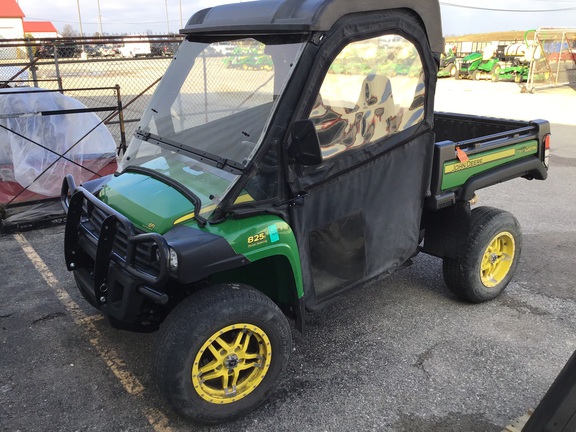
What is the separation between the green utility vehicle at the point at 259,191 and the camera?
111 inches

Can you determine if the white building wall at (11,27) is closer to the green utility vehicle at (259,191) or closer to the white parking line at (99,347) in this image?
the white parking line at (99,347)

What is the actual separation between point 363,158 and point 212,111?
43.1 inches

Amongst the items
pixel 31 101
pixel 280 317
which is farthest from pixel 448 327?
pixel 31 101

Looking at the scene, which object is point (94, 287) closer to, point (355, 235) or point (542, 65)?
point (355, 235)

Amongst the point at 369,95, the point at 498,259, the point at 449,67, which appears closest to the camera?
the point at 369,95

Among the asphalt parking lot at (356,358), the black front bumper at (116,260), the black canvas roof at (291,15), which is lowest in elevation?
the asphalt parking lot at (356,358)

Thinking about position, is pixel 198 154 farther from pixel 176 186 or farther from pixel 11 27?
pixel 11 27

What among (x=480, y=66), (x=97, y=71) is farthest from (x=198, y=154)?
(x=480, y=66)

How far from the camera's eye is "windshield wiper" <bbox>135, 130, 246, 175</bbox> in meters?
3.02

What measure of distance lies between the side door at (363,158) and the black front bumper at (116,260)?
0.87m

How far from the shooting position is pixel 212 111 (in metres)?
3.55

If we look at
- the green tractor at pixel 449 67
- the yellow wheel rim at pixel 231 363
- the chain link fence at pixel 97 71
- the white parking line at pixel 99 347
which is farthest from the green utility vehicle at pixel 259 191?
the green tractor at pixel 449 67

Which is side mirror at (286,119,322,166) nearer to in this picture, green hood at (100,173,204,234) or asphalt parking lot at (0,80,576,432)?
green hood at (100,173,204,234)

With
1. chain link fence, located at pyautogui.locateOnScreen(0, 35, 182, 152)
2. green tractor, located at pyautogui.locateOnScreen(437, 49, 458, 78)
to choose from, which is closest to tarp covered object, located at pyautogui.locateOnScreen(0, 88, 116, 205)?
chain link fence, located at pyautogui.locateOnScreen(0, 35, 182, 152)
